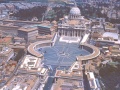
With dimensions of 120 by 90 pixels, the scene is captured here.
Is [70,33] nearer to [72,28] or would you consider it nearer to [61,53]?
[72,28]

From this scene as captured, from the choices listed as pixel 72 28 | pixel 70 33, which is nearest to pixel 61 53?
pixel 70 33

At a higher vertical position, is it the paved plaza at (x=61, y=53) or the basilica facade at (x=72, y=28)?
the basilica facade at (x=72, y=28)

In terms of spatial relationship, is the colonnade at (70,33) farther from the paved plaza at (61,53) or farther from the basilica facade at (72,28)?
the paved plaza at (61,53)

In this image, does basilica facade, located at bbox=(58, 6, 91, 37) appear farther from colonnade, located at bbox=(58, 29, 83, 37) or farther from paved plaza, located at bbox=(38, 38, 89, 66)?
paved plaza, located at bbox=(38, 38, 89, 66)

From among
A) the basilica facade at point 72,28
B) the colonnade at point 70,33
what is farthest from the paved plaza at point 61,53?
the basilica facade at point 72,28

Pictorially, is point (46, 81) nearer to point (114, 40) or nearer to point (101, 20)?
point (114, 40)

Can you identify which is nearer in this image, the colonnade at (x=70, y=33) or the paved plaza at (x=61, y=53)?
the paved plaza at (x=61, y=53)

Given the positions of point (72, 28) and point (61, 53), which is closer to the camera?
point (61, 53)

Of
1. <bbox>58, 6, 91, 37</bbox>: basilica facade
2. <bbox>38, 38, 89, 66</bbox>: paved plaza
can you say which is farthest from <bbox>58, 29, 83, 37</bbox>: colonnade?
<bbox>38, 38, 89, 66</bbox>: paved plaza

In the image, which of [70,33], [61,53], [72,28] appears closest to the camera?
[61,53]

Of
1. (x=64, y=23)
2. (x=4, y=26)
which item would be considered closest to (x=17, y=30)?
(x=4, y=26)

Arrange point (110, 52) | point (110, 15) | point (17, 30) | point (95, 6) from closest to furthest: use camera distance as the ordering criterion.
Answer: point (110, 52), point (17, 30), point (110, 15), point (95, 6)
